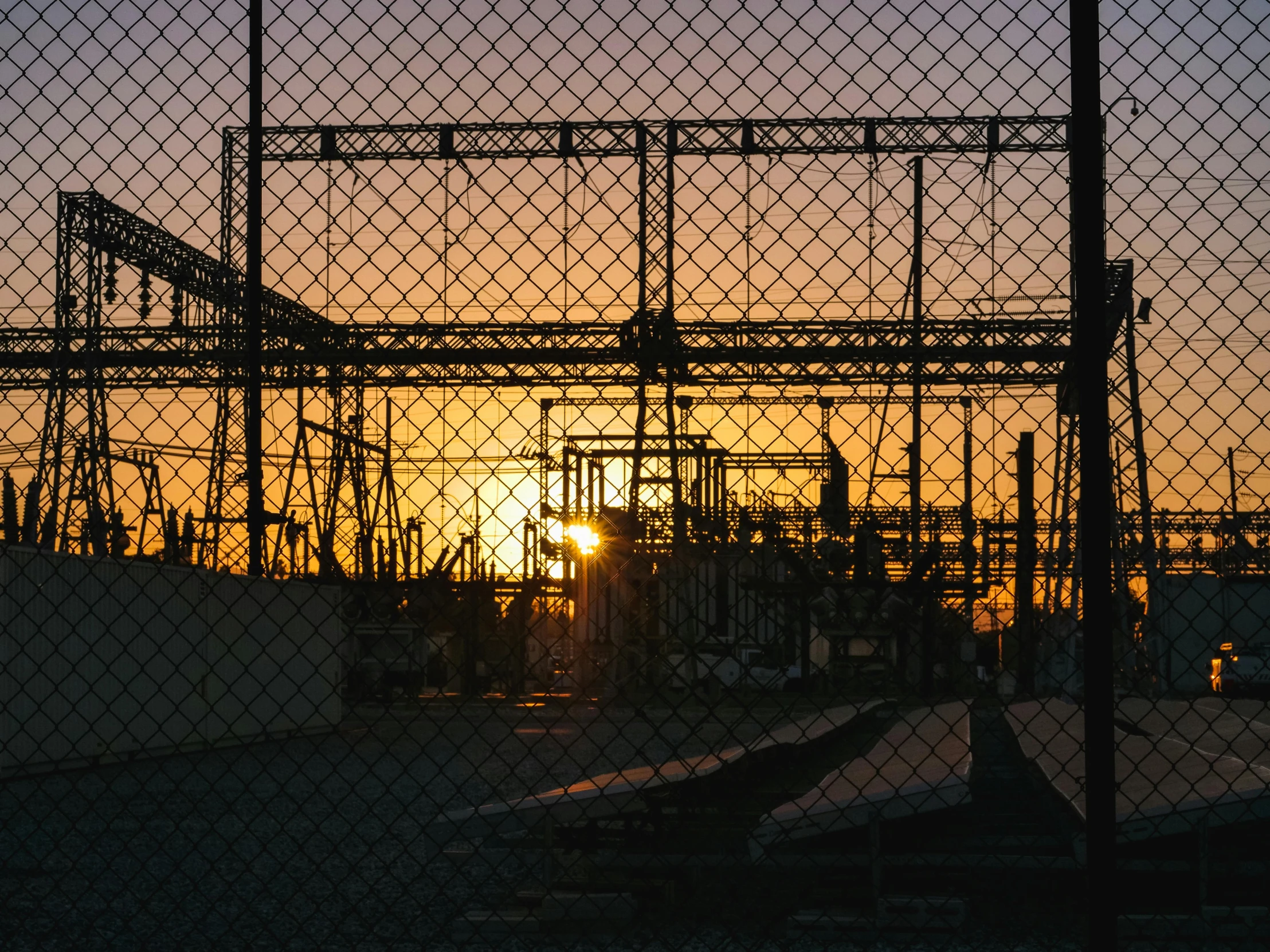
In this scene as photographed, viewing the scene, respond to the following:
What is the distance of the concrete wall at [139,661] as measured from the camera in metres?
12.6

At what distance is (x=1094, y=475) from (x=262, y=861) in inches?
231

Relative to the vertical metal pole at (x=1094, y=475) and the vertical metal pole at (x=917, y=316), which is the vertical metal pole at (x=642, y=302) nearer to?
the vertical metal pole at (x=917, y=316)

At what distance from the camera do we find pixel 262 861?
7.75 metres

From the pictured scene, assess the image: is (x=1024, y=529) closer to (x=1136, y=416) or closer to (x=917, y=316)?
(x=1136, y=416)

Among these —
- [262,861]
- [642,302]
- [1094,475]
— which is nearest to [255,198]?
[642,302]

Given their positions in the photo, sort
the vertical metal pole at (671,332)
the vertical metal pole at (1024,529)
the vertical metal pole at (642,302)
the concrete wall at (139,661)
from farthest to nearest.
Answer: the vertical metal pole at (1024,529) < the concrete wall at (139,661) < the vertical metal pole at (671,332) < the vertical metal pole at (642,302)

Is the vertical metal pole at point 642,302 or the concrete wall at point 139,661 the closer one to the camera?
the vertical metal pole at point 642,302

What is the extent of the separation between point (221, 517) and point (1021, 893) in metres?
4.39

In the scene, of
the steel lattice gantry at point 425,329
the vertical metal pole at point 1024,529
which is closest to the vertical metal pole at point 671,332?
the steel lattice gantry at point 425,329

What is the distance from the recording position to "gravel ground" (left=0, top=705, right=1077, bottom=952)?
5.58 m

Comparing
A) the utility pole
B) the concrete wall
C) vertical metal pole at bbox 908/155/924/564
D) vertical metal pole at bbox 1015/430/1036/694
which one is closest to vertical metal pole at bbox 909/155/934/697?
vertical metal pole at bbox 908/155/924/564

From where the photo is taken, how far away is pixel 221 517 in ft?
23.5

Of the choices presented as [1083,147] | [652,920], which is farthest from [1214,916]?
[1083,147]

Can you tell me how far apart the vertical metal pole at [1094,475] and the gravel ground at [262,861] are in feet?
4.68
